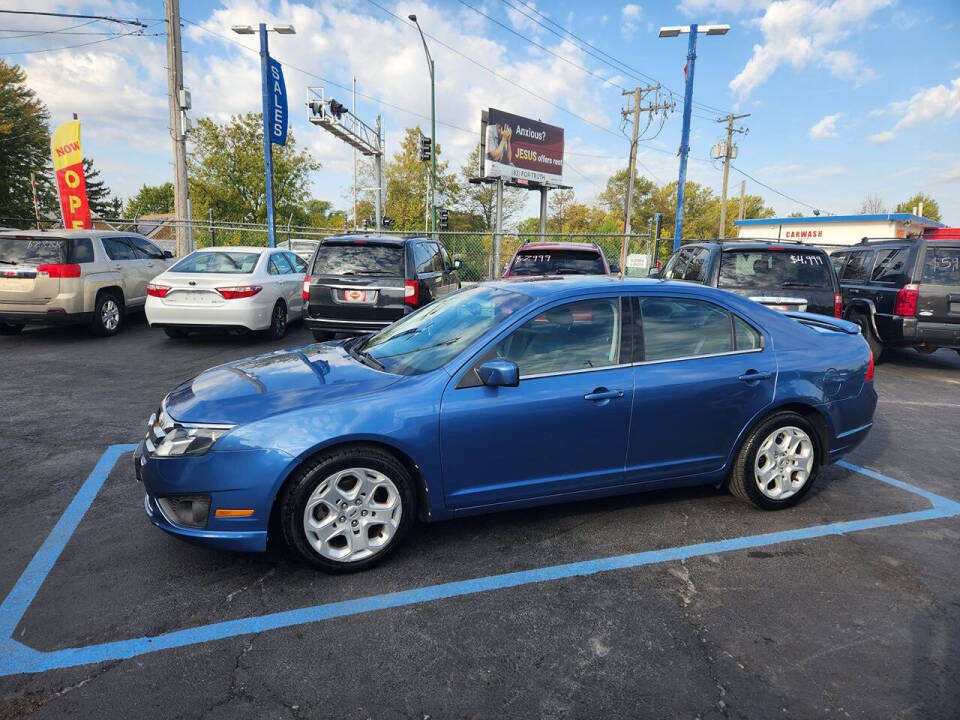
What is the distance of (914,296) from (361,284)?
754 cm

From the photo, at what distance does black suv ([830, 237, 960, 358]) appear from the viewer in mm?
8242

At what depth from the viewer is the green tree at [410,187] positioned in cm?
4581

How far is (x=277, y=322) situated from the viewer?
33.7 ft

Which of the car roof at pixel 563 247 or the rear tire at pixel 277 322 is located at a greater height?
the car roof at pixel 563 247

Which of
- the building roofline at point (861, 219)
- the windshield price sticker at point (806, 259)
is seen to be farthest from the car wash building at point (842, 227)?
the windshield price sticker at point (806, 259)

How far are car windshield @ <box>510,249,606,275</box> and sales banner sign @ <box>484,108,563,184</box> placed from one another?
20.6 m

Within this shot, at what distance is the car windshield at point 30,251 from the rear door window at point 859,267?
12.4 m

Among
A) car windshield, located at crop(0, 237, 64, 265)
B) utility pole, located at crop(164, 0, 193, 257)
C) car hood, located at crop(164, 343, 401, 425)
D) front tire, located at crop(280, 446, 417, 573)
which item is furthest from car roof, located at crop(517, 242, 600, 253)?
utility pole, located at crop(164, 0, 193, 257)

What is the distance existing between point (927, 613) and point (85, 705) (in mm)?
3661

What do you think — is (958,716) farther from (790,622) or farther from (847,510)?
(847,510)

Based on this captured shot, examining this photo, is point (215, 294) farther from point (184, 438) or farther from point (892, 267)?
point (892, 267)

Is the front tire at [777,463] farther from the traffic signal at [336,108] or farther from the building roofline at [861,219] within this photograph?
the building roofline at [861,219]

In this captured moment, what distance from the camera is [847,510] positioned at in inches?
163

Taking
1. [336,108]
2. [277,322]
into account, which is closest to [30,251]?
[277,322]
